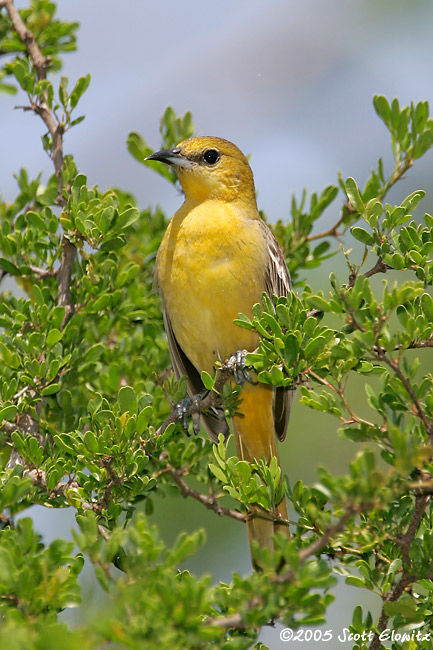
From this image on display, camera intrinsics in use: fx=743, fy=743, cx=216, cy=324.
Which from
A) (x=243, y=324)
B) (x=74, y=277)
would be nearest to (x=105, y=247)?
(x=74, y=277)

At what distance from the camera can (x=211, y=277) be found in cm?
427

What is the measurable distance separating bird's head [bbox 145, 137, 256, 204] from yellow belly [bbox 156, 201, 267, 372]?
0.32 metres

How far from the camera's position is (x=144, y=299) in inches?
169

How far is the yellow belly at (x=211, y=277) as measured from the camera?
14.0 ft

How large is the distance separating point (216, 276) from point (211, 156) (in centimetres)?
105

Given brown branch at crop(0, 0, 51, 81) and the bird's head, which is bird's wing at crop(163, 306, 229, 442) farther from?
brown branch at crop(0, 0, 51, 81)

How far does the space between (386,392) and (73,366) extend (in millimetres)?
1664

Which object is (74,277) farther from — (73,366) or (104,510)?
(104,510)

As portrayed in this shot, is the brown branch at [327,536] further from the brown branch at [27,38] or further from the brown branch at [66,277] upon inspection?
the brown branch at [27,38]

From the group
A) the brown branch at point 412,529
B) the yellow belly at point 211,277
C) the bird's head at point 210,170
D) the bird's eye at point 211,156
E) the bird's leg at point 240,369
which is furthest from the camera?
the bird's eye at point 211,156

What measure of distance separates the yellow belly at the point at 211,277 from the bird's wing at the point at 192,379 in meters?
0.06

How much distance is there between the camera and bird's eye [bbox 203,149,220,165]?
4.86 metres

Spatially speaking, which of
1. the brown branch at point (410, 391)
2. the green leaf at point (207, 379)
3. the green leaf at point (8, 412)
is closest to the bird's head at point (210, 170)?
the green leaf at point (207, 379)

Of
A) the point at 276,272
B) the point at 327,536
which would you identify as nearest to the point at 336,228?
the point at 276,272
